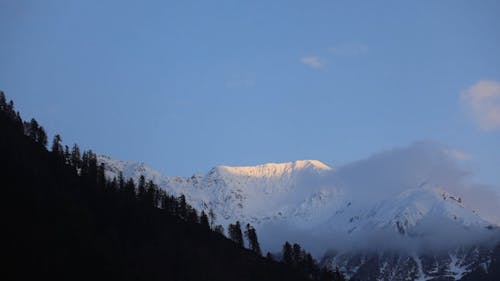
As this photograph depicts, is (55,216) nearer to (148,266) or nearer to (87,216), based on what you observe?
(87,216)

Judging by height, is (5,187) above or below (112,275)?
above

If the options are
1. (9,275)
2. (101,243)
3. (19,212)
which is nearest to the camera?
(9,275)

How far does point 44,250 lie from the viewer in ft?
549

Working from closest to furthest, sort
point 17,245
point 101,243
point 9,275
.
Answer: point 9,275 → point 17,245 → point 101,243

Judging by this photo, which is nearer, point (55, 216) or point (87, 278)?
point (87, 278)

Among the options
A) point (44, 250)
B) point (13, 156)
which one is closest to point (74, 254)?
point (44, 250)

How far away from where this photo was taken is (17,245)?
163 meters

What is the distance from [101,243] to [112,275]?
15.8 metres

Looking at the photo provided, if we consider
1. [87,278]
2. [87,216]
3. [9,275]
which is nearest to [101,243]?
[87,216]

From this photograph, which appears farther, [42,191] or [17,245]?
[42,191]

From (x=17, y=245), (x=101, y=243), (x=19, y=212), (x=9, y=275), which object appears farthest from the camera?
(x=101, y=243)

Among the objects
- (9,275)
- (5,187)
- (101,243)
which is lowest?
(9,275)

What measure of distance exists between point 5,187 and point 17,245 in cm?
2362

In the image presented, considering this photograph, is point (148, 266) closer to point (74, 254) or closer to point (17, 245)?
point (74, 254)
